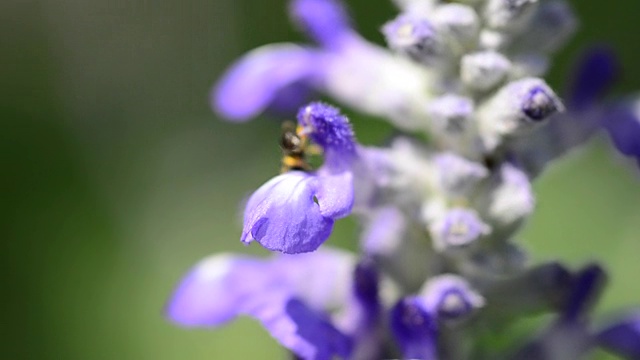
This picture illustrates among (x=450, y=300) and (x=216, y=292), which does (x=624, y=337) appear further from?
(x=216, y=292)

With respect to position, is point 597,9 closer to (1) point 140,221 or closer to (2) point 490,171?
(1) point 140,221

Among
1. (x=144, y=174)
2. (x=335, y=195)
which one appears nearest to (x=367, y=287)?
(x=335, y=195)

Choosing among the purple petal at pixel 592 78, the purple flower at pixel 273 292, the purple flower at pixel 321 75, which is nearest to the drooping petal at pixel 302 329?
the purple flower at pixel 273 292

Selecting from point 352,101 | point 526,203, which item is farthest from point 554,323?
point 352,101

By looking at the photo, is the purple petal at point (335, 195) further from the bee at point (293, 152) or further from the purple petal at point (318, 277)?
the purple petal at point (318, 277)

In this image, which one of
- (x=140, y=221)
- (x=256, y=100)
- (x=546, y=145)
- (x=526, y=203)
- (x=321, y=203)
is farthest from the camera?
(x=140, y=221)

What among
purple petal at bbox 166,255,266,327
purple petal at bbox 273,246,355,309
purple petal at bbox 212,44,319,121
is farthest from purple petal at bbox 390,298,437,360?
purple petal at bbox 212,44,319,121
